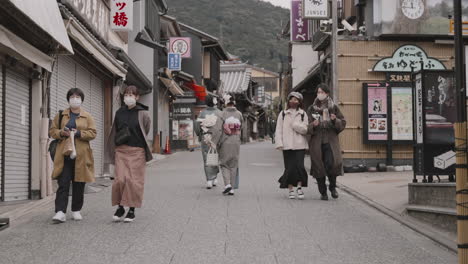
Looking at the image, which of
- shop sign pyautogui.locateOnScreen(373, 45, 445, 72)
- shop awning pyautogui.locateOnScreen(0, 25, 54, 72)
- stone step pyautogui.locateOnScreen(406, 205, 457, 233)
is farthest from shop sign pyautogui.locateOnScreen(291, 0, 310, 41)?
stone step pyautogui.locateOnScreen(406, 205, 457, 233)

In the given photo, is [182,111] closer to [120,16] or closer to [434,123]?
[120,16]

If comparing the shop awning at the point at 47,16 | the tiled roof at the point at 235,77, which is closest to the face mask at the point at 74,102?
the shop awning at the point at 47,16

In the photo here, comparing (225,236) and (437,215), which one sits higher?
(437,215)

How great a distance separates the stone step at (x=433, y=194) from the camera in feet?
23.9

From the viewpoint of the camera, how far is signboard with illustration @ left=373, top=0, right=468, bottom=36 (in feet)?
51.7

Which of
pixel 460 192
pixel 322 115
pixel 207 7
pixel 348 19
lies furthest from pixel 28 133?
pixel 207 7

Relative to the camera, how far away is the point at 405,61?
1596 cm

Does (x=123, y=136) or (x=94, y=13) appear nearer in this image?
Answer: (x=123, y=136)

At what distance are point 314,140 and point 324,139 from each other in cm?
17

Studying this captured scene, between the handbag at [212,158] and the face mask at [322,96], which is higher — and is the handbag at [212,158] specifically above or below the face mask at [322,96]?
below

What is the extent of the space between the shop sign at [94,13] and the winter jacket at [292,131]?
194 inches

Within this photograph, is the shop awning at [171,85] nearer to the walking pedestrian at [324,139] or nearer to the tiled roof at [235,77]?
the walking pedestrian at [324,139]

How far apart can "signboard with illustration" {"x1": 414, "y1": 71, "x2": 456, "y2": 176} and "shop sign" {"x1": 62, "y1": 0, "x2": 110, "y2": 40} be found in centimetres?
691

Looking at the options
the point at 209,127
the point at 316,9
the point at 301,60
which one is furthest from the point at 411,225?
the point at 301,60
